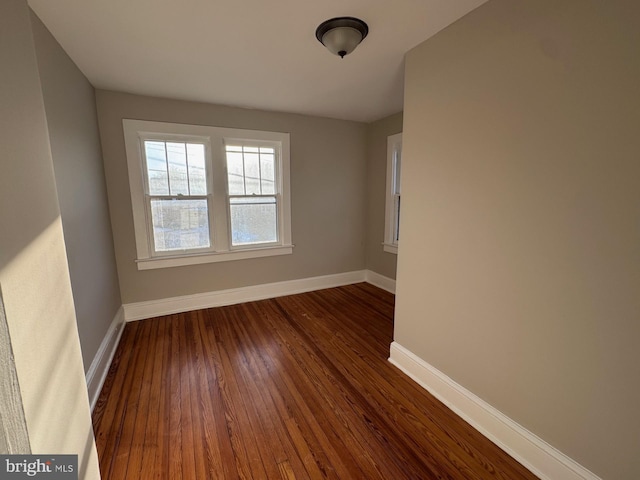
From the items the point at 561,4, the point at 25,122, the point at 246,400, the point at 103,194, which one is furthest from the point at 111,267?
the point at 561,4

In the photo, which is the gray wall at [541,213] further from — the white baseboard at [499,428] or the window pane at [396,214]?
the window pane at [396,214]

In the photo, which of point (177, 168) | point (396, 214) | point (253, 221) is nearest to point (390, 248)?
point (396, 214)

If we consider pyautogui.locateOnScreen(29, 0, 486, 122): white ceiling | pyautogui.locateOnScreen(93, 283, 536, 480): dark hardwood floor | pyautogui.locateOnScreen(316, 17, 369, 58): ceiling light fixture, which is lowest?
pyautogui.locateOnScreen(93, 283, 536, 480): dark hardwood floor

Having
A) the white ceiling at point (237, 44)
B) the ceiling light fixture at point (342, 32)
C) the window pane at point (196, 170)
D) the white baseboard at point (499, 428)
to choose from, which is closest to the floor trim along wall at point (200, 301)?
the window pane at point (196, 170)

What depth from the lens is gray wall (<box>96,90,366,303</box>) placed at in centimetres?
286

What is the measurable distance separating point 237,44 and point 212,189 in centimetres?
169

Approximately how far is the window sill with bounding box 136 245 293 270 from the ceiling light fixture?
2.44m

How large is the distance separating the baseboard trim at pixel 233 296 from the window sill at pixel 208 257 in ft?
1.31

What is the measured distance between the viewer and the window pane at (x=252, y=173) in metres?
3.46

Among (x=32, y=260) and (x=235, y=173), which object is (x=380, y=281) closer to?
(x=235, y=173)

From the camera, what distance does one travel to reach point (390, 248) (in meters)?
3.88

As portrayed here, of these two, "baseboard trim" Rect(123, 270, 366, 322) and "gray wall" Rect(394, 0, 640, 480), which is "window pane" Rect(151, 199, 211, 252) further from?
"gray wall" Rect(394, 0, 640, 480)

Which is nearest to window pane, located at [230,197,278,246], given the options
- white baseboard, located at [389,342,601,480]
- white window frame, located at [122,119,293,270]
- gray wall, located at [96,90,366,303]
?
white window frame, located at [122,119,293,270]

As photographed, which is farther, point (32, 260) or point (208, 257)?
point (208, 257)
